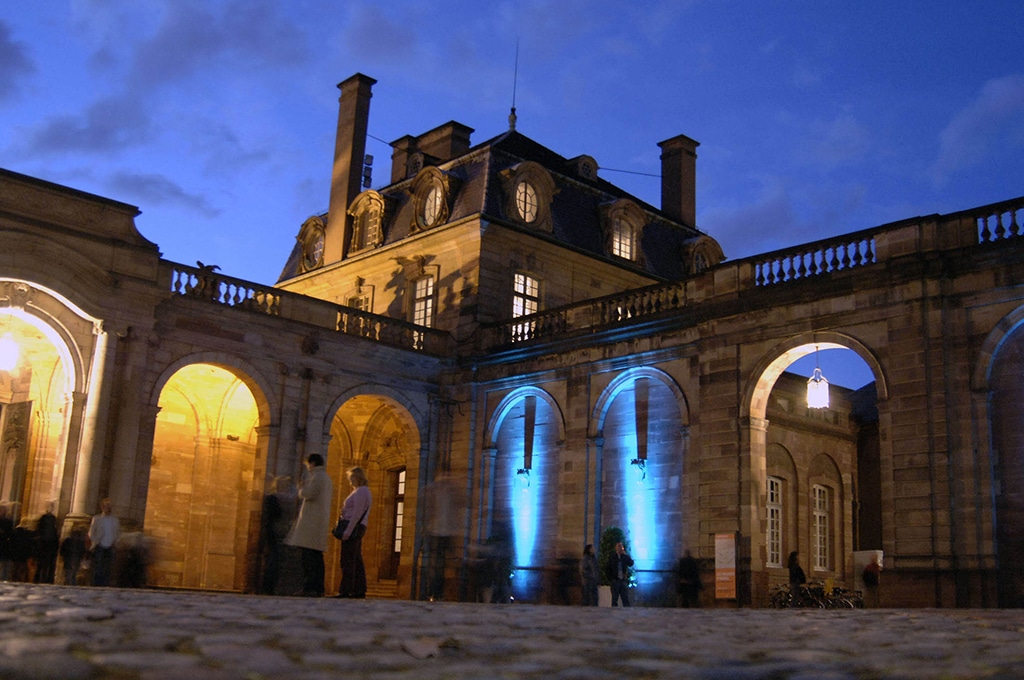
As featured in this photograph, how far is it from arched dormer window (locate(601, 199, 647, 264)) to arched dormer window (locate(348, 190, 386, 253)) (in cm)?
614

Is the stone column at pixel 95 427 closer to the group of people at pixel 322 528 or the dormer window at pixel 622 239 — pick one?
the group of people at pixel 322 528

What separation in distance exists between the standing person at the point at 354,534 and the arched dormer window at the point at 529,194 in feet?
52.6

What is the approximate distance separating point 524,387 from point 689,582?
6.84 metres

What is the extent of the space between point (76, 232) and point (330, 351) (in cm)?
610

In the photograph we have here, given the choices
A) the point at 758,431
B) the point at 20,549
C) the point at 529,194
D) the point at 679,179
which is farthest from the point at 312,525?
the point at 679,179

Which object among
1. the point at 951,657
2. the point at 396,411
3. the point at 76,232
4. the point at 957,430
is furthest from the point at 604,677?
→ the point at 396,411

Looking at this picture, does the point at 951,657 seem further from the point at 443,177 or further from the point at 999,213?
the point at 443,177

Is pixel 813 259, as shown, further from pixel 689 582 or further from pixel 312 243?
pixel 312 243

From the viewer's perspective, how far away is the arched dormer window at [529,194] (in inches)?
1077

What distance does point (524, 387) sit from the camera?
2398cm

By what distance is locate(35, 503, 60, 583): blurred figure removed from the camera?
17094 mm

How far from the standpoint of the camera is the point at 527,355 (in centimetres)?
2400

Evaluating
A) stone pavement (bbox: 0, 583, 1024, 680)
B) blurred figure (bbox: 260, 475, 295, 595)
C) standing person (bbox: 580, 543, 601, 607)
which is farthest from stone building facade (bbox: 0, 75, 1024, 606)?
stone pavement (bbox: 0, 583, 1024, 680)

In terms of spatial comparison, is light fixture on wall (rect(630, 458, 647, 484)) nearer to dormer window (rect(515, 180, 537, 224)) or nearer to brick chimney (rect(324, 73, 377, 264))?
dormer window (rect(515, 180, 537, 224))
